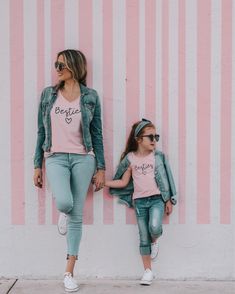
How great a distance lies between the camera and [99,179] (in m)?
5.02

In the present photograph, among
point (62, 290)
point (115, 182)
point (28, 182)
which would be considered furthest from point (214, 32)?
point (62, 290)

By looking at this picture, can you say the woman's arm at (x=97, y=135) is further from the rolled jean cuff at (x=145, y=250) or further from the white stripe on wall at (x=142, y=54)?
the rolled jean cuff at (x=145, y=250)

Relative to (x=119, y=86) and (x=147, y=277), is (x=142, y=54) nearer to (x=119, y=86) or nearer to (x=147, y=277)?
(x=119, y=86)

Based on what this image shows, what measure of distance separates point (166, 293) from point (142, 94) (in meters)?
1.57

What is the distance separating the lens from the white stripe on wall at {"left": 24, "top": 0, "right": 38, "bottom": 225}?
201 inches

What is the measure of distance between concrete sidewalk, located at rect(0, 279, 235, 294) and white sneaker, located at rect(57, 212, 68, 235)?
1.36ft

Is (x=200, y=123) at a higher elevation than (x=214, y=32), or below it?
below

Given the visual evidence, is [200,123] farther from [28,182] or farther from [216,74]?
[28,182]

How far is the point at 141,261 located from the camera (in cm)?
516

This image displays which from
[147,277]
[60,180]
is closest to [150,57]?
[60,180]

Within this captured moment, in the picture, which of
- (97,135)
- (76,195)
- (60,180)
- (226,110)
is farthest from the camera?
(226,110)

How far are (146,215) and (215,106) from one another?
1034 mm

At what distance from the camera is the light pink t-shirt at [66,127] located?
4.84 meters

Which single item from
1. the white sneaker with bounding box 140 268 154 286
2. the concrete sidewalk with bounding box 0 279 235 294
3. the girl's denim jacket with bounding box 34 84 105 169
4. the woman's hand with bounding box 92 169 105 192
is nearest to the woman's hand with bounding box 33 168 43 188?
the girl's denim jacket with bounding box 34 84 105 169
